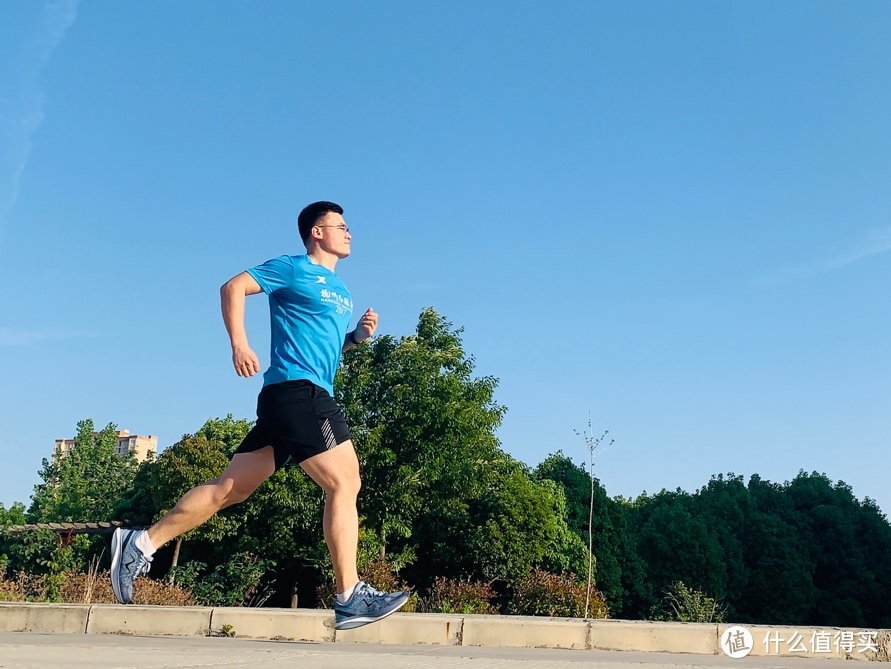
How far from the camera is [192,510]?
4914 mm

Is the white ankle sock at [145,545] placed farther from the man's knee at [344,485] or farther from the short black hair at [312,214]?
the short black hair at [312,214]

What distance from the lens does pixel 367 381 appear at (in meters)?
33.6

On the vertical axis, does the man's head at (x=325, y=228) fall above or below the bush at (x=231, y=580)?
above

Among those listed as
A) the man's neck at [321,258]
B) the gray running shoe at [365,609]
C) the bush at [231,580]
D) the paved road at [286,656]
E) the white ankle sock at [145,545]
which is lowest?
the bush at [231,580]

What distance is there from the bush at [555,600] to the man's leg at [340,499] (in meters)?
15.2

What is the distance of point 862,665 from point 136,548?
16.2ft

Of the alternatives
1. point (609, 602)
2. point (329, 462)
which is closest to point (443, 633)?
point (329, 462)

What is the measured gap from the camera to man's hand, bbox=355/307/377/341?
5.62 m

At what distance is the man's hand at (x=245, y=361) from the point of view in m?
4.47

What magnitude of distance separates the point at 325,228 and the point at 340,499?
1.65 meters

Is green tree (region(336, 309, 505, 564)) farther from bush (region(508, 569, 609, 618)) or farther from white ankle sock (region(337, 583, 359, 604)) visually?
white ankle sock (region(337, 583, 359, 604))

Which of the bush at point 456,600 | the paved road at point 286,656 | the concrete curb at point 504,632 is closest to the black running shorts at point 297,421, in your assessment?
the paved road at point 286,656

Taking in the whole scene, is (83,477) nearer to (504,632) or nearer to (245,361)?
(504,632)

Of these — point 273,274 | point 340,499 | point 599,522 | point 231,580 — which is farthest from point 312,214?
point 599,522
